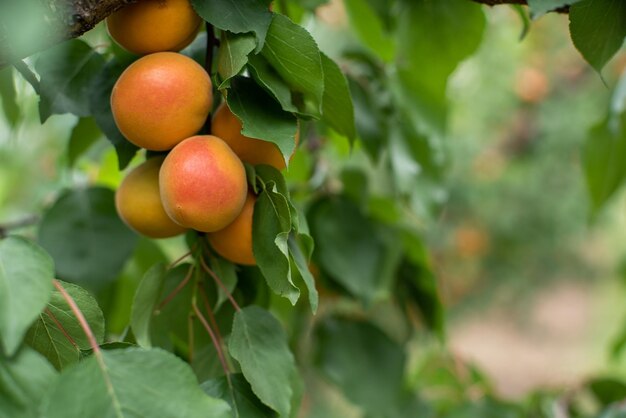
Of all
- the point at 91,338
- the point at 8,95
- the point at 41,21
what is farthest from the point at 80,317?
the point at 8,95

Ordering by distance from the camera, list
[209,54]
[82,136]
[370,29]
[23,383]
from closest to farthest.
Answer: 1. [23,383]
2. [209,54]
3. [82,136]
4. [370,29]

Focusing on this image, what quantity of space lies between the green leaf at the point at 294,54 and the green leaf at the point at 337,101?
30 mm

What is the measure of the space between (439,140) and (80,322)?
0.42 metres

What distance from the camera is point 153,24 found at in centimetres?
32

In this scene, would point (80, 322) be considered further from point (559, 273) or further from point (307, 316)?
point (559, 273)

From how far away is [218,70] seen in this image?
33cm

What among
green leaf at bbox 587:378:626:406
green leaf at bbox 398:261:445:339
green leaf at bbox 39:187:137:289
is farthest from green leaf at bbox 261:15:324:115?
green leaf at bbox 587:378:626:406

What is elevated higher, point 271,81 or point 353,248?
point 271,81

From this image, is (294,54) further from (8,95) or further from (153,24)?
(8,95)

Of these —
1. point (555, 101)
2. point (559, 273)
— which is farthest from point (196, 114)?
point (559, 273)

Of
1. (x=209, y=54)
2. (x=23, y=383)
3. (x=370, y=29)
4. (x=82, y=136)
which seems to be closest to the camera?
(x=23, y=383)

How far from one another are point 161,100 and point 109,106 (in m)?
0.07

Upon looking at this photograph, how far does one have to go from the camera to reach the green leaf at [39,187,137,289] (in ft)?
1.70

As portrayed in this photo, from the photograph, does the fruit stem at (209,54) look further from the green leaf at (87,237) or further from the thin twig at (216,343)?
the green leaf at (87,237)
